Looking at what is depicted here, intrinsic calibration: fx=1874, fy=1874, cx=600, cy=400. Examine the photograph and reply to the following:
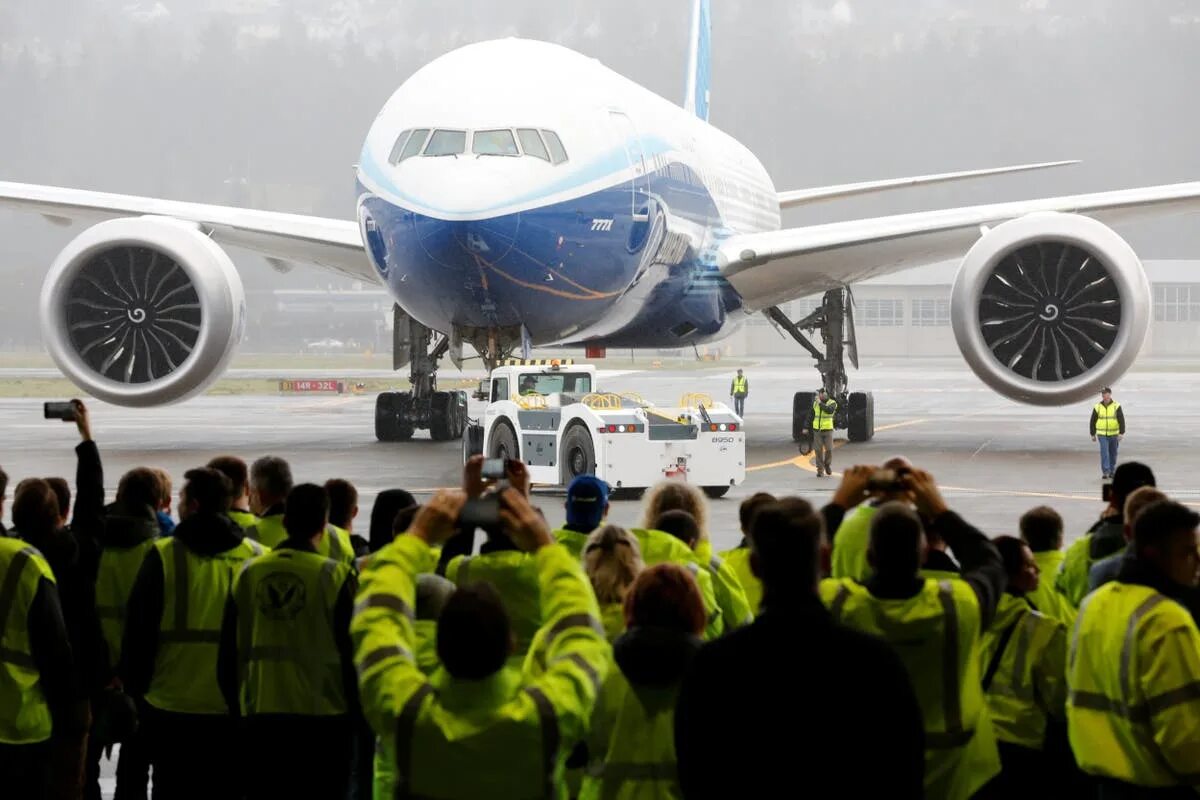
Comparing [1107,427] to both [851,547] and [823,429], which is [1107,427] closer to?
[823,429]

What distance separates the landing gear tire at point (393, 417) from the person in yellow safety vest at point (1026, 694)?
18077 millimetres

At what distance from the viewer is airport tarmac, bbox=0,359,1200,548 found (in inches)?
654

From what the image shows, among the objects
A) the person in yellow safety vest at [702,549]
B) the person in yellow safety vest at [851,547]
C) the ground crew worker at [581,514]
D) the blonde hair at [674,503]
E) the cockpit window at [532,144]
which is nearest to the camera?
the person in yellow safety vest at [702,549]

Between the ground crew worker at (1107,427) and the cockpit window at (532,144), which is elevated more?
the cockpit window at (532,144)

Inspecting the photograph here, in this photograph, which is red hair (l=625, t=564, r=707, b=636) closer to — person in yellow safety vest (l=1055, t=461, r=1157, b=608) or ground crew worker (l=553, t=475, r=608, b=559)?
ground crew worker (l=553, t=475, r=608, b=559)

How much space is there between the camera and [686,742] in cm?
A: 373

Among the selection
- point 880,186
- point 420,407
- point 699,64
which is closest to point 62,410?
point 420,407

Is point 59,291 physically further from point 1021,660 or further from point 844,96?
point 844,96

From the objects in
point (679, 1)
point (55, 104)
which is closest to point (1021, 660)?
point (55, 104)

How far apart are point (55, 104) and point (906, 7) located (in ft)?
281

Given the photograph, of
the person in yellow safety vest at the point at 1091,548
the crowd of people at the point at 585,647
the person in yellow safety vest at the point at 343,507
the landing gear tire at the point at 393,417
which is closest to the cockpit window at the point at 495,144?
the landing gear tire at the point at 393,417

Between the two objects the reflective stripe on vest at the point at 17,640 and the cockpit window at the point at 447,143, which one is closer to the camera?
the reflective stripe on vest at the point at 17,640

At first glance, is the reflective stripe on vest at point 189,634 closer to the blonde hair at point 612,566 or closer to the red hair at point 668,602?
the blonde hair at point 612,566

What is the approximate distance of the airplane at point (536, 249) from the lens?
16.5 m
